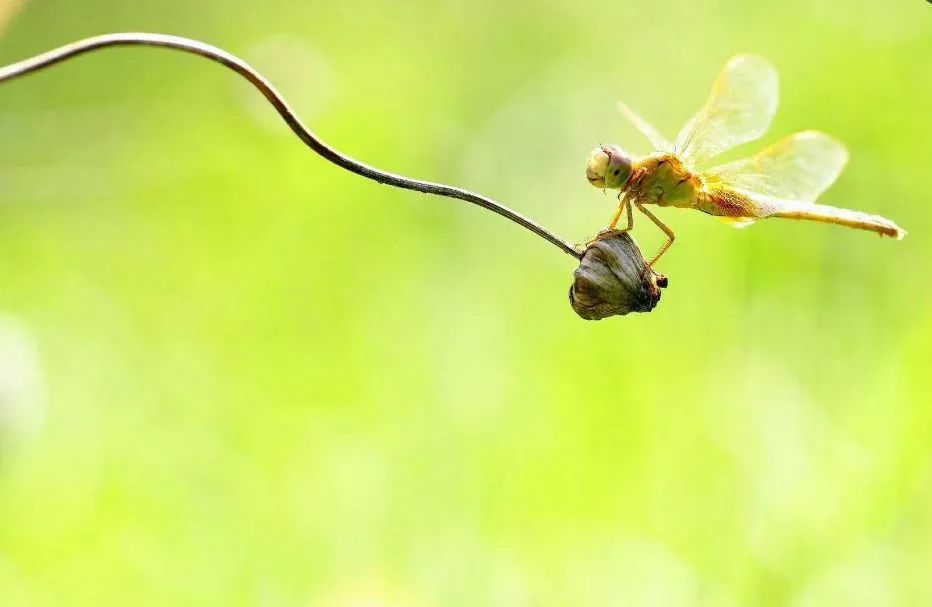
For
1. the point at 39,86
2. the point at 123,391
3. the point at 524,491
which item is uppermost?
the point at 39,86

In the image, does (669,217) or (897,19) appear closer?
(669,217)

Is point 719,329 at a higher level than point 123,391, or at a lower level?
higher

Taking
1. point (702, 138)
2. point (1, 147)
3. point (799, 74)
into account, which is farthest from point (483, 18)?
point (702, 138)

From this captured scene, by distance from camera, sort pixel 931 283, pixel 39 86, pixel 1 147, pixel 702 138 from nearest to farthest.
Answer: pixel 702 138 < pixel 931 283 < pixel 1 147 < pixel 39 86

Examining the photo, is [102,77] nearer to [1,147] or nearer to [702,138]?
[1,147]

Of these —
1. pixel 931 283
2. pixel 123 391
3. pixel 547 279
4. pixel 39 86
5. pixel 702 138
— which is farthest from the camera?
pixel 39 86

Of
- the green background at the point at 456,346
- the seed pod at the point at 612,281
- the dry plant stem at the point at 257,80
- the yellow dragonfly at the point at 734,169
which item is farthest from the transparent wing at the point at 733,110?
the green background at the point at 456,346

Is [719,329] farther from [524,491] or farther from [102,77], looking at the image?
[102,77]
